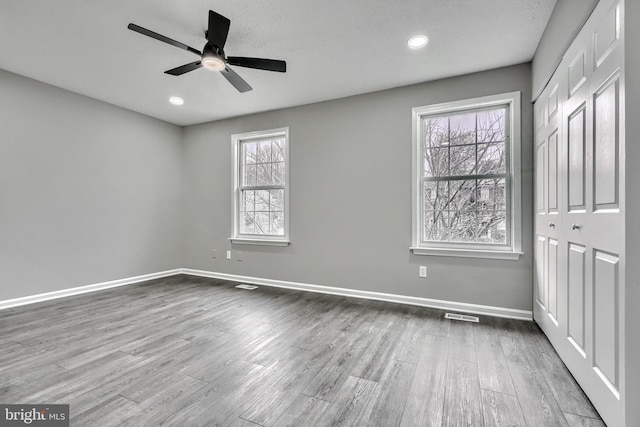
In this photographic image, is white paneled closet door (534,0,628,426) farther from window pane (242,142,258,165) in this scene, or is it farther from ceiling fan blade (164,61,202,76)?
window pane (242,142,258,165)

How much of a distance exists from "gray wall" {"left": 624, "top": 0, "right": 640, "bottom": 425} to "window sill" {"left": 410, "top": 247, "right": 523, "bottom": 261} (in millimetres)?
1828

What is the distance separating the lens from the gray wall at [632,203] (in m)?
1.27

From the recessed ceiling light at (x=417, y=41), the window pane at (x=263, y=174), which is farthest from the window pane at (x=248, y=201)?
the recessed ceiling light at (x=417, y=41)

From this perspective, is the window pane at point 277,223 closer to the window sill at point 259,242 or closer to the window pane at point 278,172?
the window sill at point 259,242

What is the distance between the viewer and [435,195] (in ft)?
11.3

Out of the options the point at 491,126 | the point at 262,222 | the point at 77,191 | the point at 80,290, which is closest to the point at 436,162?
the point at 491,126

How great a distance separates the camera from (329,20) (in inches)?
94.5

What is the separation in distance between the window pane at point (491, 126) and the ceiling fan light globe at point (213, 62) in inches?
108

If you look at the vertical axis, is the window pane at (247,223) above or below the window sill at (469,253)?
above

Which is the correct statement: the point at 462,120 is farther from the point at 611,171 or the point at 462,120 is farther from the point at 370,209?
the point at 611,171

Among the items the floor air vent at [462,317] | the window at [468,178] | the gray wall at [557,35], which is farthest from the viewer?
the window at [468,178]

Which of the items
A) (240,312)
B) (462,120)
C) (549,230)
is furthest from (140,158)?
(549,230)

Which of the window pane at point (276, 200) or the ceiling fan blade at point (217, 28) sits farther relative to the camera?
the window pane at point (276, 200)

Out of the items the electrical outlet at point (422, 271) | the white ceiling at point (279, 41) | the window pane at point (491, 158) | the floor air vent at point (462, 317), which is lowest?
the floor air vent at point (462, 317)
